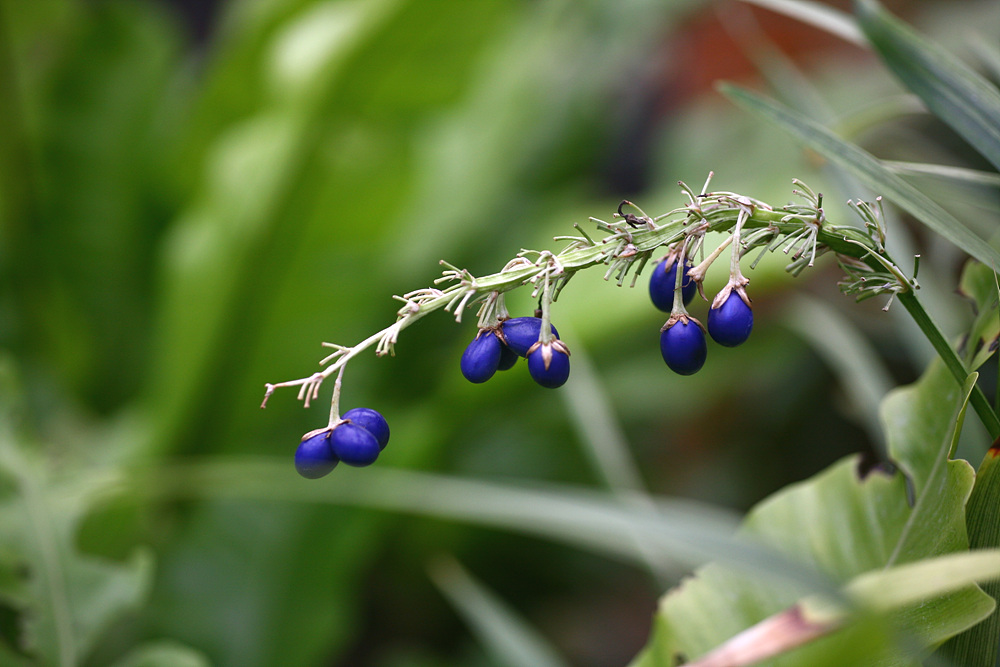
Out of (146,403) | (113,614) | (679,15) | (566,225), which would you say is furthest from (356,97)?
(679,15)

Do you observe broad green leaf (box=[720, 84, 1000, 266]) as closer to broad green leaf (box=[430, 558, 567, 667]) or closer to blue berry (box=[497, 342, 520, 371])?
blue berry (box=[497, 342, 520, 371])

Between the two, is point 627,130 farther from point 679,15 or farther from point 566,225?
point 566,225

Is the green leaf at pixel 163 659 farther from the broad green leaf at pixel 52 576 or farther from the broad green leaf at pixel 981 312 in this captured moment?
the broad green leaf at pixel 981 312

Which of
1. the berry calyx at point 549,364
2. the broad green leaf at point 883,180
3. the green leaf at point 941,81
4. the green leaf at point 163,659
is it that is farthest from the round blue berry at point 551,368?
the green leaf at point 163,659

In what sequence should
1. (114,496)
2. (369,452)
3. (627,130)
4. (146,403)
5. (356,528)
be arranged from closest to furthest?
(369,452), (114,496), (356,528), (146,403), (627,130)

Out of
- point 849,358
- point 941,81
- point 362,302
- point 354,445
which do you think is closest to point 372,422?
point 354,445

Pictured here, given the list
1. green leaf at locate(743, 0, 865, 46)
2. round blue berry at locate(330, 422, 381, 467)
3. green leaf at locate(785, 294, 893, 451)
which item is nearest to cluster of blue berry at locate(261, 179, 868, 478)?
round blue berry at locate(330, 422, 381, 467)
